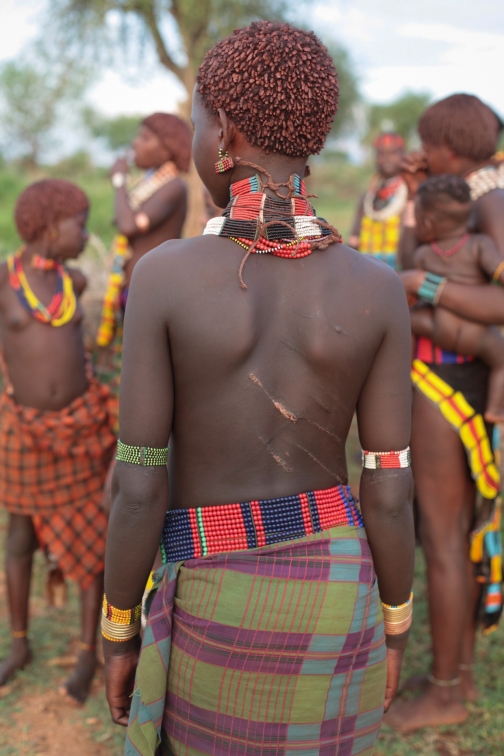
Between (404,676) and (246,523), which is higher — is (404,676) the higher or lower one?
the lower one

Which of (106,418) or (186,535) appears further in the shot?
(106,418)

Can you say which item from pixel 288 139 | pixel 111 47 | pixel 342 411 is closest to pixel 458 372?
pixel 342 411

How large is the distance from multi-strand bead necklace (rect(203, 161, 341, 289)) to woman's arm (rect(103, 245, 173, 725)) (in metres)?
0.17

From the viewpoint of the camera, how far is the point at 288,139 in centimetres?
149

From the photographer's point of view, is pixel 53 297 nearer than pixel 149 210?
Yes

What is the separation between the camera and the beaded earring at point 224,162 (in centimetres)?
152

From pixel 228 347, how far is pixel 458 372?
1755 mm

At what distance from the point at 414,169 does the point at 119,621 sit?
2.41m

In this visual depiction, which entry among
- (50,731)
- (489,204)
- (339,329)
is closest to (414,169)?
(489,204)

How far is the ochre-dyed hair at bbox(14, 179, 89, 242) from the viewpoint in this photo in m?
3.38

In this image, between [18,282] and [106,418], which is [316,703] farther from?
[18,282]

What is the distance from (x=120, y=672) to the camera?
1652 mm

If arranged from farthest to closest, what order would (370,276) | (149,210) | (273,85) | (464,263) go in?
(149,210) < (464,263) < (370,276) < (273,85)

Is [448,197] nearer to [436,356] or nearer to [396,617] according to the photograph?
[436,356]
